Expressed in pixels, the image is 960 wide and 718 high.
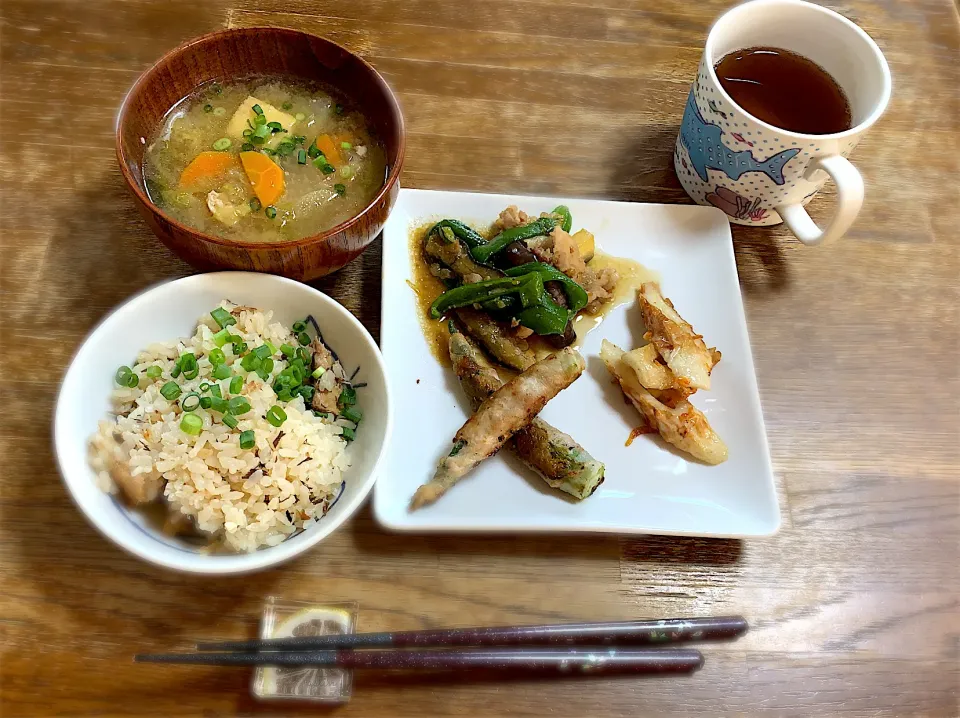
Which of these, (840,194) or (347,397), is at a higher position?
(840,194)

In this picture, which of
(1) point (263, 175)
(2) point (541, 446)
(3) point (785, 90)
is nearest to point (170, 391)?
(1) point (263, 175)

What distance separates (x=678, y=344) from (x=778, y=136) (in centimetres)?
59

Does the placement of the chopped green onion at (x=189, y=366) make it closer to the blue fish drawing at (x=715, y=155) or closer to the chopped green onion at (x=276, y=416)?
the chopped green onion at (x=276, y=416)

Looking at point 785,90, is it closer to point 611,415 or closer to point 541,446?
point 611,415

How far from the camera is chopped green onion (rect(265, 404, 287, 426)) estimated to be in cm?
149

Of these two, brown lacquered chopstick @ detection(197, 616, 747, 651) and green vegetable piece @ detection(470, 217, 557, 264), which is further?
green vegetable piece @ detection(470, 217, 557, 264)

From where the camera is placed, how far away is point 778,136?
5.98 ft

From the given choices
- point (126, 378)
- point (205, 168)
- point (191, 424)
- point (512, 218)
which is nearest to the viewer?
point (191, 424)

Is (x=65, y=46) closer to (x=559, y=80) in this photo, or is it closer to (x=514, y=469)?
(x=559, y=80)

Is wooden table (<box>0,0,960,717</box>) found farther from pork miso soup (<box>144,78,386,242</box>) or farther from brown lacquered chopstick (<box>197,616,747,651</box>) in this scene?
pork miso soup (<box>144,78,386,242</box>)

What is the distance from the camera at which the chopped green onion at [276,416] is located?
4.88 ft

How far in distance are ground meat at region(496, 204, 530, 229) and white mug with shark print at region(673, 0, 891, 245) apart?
553 millimetres

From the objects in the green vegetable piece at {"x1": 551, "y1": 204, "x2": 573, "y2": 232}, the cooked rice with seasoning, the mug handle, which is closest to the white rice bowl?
the cooked rice with seasoning

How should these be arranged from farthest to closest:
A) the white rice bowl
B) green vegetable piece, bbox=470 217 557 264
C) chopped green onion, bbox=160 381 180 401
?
green vegetable piece, bbox=470 217 557 264, chopped green onion, bbox=160 381 180 401, the white rice bowl
